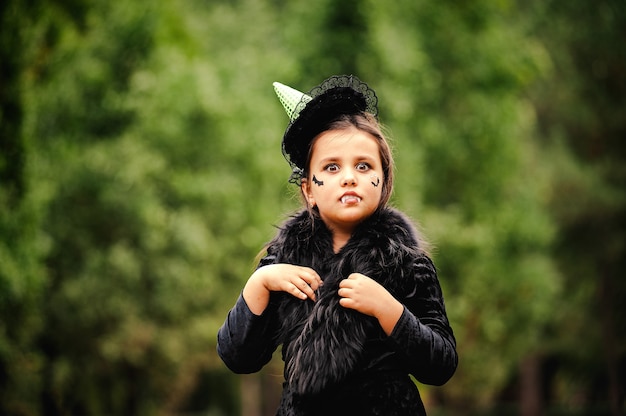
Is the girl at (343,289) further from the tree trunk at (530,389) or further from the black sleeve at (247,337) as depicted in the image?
the tree trunk at (530,389)

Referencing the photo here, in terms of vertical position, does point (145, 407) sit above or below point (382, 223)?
above

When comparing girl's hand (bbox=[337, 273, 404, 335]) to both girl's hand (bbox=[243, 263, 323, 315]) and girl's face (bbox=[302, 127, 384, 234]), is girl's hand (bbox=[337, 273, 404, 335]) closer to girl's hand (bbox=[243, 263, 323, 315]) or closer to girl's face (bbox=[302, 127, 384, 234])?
girl's hand (bbox=[243, 263, 323, 315])

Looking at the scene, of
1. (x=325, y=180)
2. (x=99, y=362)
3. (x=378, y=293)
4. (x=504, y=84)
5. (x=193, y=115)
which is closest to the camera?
(x=378, y=293)

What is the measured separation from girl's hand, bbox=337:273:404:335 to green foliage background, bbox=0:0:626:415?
9.19 metres

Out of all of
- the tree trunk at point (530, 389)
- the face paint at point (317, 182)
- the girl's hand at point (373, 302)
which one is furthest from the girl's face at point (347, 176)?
the tree trunk at point (530, 389)

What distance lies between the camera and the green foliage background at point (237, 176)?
14.4m

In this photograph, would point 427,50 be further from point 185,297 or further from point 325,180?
point 325,180

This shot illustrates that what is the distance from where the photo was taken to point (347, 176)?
2.76m

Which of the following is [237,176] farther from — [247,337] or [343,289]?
[343,289]

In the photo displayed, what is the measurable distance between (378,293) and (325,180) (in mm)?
A: 495

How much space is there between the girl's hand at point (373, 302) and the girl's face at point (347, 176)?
304 mm

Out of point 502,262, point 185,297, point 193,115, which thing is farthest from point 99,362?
point 502,262

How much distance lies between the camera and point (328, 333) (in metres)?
2.61

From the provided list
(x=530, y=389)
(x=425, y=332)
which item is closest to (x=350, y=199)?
(x=425, y=332)
